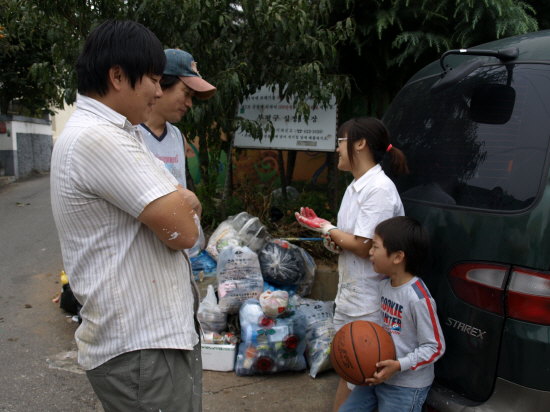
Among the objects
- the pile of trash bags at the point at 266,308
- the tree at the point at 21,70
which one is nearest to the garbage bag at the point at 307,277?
the pile of trash bags at the point at 266,308

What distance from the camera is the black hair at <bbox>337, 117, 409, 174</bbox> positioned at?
2.34 meters

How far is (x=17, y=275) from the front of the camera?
555 cm

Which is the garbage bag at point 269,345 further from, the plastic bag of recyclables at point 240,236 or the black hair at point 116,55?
the black hair at point 116,55

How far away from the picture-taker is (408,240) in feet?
6.60

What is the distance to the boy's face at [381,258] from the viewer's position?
2100 millimetres

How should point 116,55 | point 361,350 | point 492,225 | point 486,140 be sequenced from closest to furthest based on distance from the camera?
point 116,55 < point 492,225 < point 486,140 < point 361,350

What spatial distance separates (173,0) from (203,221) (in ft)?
8.03

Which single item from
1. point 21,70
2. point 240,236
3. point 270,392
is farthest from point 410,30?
point 21,70

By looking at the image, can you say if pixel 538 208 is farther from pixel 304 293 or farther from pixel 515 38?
pixel 304 293

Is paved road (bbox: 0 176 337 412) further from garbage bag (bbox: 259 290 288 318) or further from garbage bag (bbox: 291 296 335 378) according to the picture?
garbage bag (bbox: 259 290 288 318)

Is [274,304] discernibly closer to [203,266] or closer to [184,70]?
[203,266]

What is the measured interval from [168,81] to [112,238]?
1435mm

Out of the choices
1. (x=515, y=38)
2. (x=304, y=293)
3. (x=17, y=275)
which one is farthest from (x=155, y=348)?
(x=17, y=275)

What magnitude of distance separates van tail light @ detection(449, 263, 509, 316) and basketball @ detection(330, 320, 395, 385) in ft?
1.31
